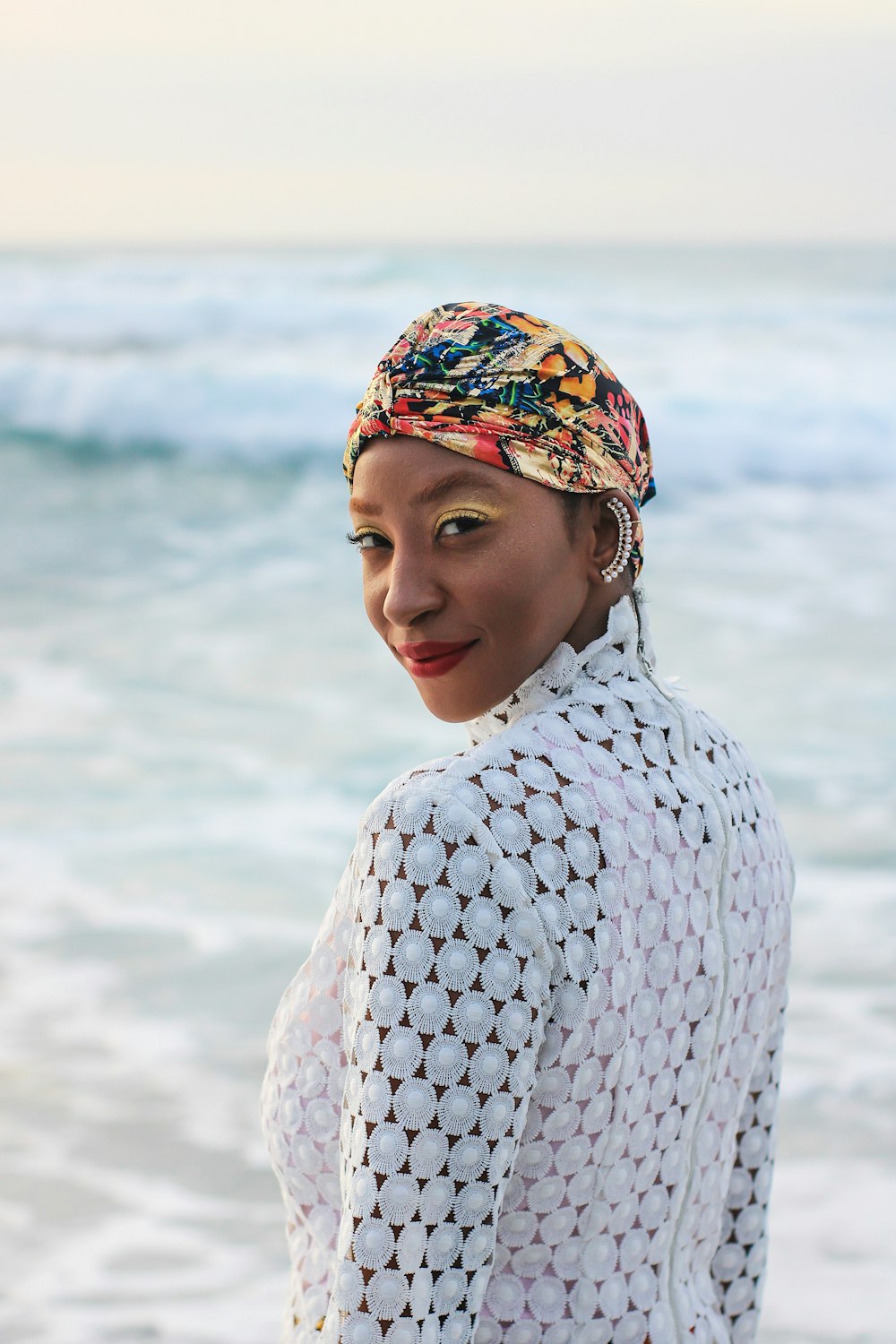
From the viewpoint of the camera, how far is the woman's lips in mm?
1314

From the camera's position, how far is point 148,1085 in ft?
14.9

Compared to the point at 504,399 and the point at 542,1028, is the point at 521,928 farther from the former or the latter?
the point at 504,399

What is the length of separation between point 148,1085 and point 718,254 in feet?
127

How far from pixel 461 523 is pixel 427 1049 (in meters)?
0.45

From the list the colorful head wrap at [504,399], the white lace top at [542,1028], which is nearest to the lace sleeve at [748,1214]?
the white lace top at [542,1028]

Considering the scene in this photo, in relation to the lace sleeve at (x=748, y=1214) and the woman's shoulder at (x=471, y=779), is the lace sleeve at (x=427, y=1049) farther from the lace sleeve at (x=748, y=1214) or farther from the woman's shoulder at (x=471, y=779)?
the lace sleeve at (x=748, y=1214)

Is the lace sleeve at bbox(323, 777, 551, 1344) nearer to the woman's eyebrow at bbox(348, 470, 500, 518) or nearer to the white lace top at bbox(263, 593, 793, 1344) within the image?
the white lace top at bbox(263, 593, 793, 1344)

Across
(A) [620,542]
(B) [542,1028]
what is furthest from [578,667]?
(B) [542,1028]

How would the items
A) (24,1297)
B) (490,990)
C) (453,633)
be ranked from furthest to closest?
(24,1297), (453,633), (490,990)

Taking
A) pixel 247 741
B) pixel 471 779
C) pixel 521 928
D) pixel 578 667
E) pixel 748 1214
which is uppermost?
pixel 247 741

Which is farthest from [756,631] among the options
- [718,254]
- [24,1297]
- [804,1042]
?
[718,254]

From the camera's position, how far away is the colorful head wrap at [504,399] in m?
1.26

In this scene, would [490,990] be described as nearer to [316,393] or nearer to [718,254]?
[316,393]

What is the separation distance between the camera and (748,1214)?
64.3 inches
